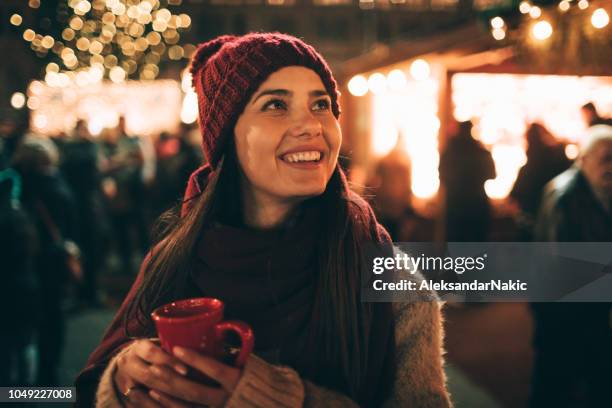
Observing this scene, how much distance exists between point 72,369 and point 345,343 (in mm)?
4090

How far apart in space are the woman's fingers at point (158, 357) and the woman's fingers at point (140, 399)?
106mm

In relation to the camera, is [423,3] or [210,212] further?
[423,3]

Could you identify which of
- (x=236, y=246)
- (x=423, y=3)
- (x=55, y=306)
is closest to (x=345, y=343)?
(x=236, y=246)

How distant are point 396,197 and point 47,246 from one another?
408 centimetres

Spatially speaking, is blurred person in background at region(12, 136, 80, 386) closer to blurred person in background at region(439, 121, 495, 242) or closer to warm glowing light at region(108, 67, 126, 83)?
blurred person in background at region(439, 121, 495, 242)

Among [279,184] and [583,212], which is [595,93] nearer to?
[583,212]

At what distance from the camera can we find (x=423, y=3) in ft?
135

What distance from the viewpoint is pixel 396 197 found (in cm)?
666

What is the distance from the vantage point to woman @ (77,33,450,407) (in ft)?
4.53

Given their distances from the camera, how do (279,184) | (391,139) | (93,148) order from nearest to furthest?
(279,184) < (93,148) < (391,139)

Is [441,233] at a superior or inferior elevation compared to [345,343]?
superior

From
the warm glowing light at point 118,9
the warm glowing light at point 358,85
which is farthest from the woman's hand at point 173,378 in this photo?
the warm glowing light at point 118,9

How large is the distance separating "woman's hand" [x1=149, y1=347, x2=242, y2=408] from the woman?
0.21 meters

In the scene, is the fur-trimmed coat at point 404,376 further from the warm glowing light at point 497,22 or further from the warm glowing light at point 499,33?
the warm glowing light at point 499,33
